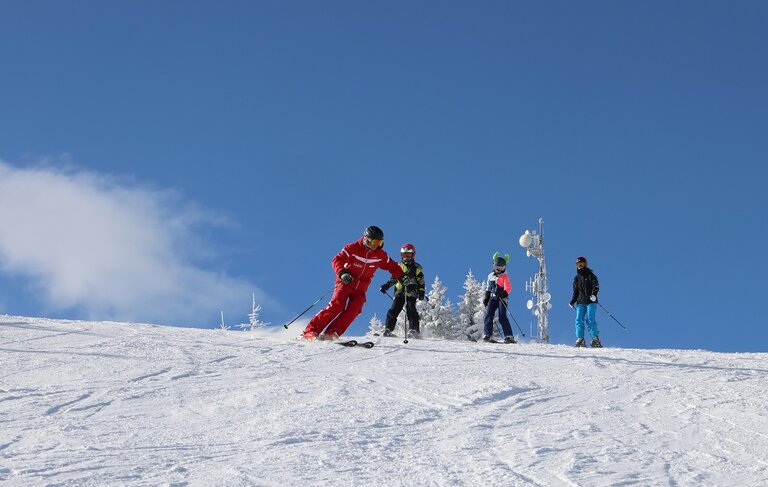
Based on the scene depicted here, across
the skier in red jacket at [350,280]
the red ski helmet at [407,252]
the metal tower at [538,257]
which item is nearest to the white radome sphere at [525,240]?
the metal tower at [538,257]

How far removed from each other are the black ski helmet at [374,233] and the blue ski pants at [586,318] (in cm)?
537

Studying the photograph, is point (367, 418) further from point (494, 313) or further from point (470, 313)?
point (470, 313)

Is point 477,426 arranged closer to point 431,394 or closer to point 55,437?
point 431,394

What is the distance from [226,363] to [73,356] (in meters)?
1.83

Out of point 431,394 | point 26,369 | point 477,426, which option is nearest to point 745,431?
point 477,426

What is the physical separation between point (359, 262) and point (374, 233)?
1.68 ft

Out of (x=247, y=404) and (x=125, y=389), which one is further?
(x=125, y=389)

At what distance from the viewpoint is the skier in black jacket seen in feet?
49.2

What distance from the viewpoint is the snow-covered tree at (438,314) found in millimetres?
34312

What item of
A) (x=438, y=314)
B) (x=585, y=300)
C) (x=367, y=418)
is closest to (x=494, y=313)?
(x=585, y=300)

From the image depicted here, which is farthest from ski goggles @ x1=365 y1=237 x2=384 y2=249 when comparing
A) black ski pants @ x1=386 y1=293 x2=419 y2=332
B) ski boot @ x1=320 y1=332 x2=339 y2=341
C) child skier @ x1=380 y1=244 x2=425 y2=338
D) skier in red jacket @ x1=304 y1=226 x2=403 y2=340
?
black ski pants @ x1=386 y1=293 x2=419 y2=332

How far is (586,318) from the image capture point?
49.6ft

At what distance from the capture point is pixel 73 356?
8508mm

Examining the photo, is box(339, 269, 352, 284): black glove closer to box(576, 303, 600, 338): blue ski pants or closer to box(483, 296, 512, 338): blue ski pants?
box(483, 296, 512, 338): blue ski pants
